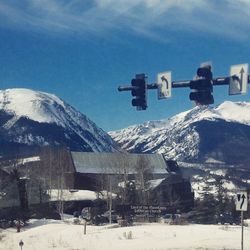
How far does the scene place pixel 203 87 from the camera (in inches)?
651

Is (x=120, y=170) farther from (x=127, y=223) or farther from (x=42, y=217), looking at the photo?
(x=127, y=223)

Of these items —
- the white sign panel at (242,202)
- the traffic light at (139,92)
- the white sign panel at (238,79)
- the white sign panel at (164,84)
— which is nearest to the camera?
the white sign panel at (238,79)

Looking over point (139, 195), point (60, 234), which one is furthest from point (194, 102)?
point (139, 195)

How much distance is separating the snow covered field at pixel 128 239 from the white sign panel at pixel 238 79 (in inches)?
875

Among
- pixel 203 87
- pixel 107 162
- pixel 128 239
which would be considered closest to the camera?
pixel 203 87

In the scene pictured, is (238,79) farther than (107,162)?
No

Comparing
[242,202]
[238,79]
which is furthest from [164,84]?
[242,202]

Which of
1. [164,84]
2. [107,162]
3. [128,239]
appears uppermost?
[107,162]

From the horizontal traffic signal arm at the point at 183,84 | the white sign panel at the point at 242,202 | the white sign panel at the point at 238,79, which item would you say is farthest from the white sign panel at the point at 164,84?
the white sign panel at the point at 242,202

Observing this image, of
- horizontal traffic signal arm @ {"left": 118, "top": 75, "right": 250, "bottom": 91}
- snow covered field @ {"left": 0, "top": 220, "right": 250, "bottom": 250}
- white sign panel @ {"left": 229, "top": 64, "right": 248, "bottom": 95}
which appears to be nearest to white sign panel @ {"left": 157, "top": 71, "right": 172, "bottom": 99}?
horizontal traffic signal arm @ {"left": 118, "top": 75, "right": 250, "bottom": 91}

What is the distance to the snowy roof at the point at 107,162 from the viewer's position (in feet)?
423

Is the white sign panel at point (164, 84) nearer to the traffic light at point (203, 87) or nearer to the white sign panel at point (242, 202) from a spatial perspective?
the traffic light at point (203, 87)

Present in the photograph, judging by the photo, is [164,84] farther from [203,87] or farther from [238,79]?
[238,79]

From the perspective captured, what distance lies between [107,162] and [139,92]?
118943 millimetres
